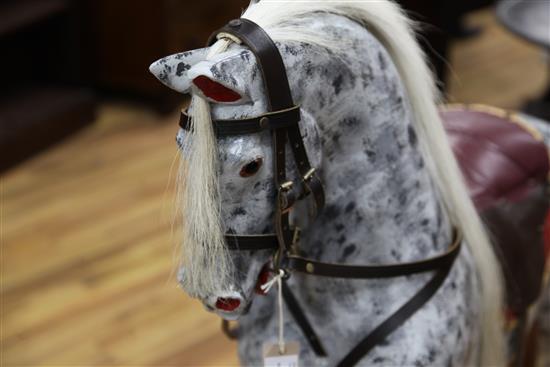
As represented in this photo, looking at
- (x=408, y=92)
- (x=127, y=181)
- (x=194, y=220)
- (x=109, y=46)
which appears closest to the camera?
(x=194, y=220)

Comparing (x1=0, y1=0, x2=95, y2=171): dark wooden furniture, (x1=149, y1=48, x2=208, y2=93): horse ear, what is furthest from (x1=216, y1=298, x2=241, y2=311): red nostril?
(x1=0, y1=0, x2=95, y2=171): dark wooden furniture

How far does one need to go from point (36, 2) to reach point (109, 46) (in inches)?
14.1

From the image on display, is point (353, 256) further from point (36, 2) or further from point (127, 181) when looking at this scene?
point (36, 2)

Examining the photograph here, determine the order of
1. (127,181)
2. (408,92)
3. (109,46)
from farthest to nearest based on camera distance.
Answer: (109,46) < (127,181) < (408,92)

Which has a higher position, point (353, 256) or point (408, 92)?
point (408, 92)

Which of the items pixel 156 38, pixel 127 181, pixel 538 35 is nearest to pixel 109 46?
pixel 156 38

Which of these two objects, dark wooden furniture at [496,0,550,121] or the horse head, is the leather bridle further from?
dark wooden furniture at [496,0,550,121]

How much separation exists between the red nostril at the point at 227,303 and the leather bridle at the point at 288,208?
0.07 meters

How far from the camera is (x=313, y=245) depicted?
1.07 m

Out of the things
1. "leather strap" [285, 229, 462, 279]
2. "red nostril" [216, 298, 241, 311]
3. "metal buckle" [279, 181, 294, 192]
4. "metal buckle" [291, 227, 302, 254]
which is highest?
"metal buckle" [279, 181, 294, 192]

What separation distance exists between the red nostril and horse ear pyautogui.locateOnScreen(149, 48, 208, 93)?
0.26 m

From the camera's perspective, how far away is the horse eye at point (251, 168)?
0.88 metres

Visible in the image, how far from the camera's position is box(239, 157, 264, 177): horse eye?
882 millimetres

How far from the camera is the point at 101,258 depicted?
2.45m
